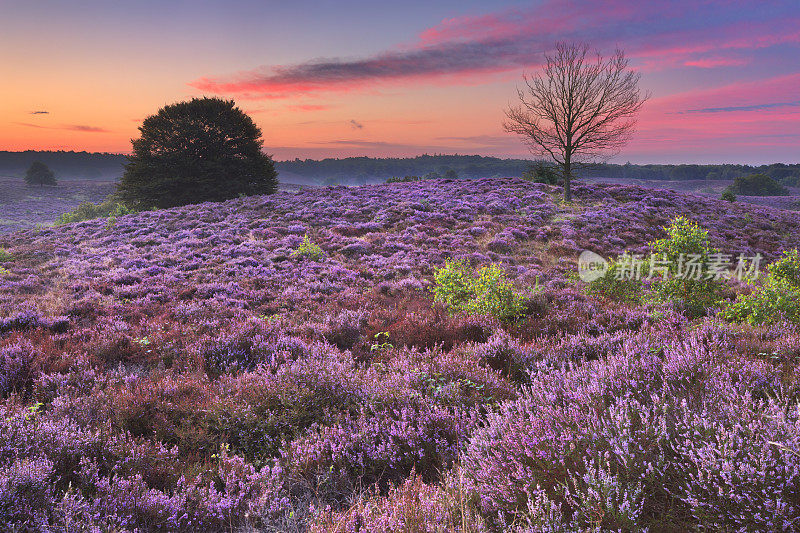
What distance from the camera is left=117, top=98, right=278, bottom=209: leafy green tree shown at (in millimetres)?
33406

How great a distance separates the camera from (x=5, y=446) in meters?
2.80

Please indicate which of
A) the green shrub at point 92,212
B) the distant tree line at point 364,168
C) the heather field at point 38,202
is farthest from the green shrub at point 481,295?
the distant tree line at point 364,168

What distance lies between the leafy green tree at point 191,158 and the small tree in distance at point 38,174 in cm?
6770

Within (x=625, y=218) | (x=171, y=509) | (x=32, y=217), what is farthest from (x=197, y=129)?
(x=171, y=509)

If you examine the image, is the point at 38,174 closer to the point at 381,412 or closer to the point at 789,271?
the point at 381,412

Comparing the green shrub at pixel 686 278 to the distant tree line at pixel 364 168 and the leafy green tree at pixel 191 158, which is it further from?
the distant tree line at pixel 364 168

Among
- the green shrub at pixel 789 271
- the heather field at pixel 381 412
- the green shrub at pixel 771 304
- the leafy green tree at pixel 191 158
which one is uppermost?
the leafy green tree at pixel 191 158

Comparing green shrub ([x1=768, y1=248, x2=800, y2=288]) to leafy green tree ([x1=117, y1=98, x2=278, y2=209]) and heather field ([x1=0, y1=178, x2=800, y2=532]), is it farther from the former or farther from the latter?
leafy green tree ([x1=117, y1=98, x2=278, y2=209])

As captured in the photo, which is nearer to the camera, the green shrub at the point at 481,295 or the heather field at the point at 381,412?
the heather field at the point at 381,412

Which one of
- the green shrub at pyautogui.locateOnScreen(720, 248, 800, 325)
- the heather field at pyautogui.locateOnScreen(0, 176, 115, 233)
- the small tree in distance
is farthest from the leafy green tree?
the small tree in distance

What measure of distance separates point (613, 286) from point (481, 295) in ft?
12.8

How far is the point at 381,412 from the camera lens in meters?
A: 3.57

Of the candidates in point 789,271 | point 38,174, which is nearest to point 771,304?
point 789,271

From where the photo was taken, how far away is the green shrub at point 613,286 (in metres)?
8.67
